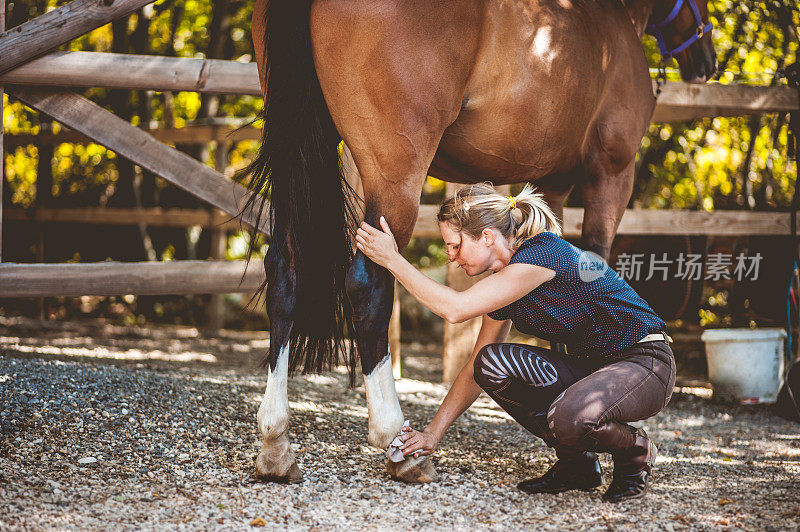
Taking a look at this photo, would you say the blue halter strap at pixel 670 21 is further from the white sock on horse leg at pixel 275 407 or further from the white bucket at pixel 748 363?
the white sock on horse leg at pixel 275 407

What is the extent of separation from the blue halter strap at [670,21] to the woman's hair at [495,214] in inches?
81.5

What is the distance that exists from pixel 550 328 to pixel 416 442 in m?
0.64

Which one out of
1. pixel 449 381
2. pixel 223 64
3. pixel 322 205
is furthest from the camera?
pixel 449 381

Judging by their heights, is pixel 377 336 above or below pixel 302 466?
above

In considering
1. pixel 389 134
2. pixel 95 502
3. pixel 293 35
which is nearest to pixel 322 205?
pixel 389 134

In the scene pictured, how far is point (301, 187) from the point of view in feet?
8.79

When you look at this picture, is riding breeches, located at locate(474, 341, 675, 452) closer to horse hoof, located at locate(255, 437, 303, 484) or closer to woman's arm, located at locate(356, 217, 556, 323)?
woman's arm, located at locate(356, 217, 556, 323)

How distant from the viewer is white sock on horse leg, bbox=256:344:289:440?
2.42 metres

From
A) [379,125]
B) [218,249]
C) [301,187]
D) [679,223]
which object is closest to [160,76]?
[301,187]

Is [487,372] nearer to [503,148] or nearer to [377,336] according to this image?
[377,336]

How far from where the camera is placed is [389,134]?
8.02ft

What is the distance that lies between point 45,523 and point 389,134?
165 cm

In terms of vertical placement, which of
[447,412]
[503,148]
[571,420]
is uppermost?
[503,148]

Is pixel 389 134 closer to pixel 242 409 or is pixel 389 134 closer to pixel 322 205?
pixel 322 205
